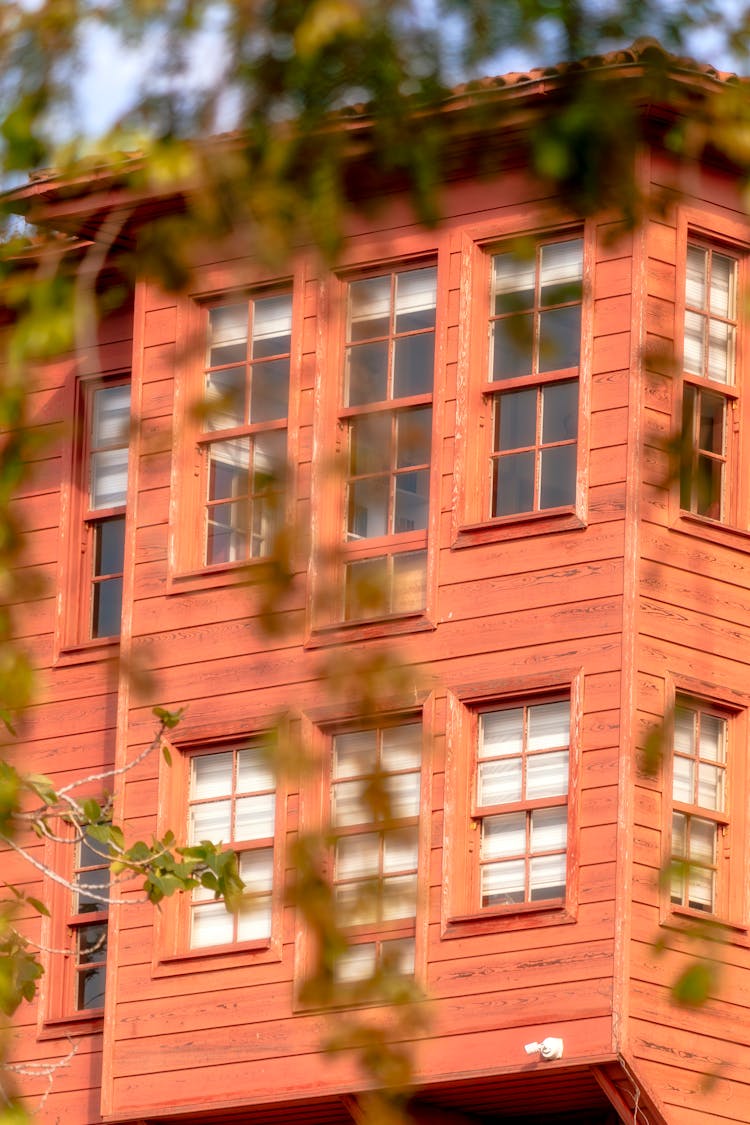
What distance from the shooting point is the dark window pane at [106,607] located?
64.6 ft

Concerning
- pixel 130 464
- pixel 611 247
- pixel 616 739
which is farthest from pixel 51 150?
pixel 130 464

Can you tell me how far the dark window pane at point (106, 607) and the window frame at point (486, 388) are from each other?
3590 mm

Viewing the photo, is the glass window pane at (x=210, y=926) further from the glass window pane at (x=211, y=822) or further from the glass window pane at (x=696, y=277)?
the glass window pane at (x=696, y=277)

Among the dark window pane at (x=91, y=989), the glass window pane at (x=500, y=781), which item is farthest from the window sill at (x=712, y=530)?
the dark window pane at (x=91, y=989)

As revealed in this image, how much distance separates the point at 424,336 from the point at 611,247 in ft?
39.9

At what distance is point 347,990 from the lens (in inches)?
172

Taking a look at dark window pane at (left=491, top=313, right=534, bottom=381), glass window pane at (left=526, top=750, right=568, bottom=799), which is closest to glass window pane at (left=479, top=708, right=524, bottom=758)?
glass window pane at (left=526, top=750, right=568, bottom=799)

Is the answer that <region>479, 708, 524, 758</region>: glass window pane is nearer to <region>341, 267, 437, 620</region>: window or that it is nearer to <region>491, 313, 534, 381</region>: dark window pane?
<region>341, 267, 437, 620</region>: window

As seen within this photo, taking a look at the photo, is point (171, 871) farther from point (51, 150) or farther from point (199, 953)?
point (199, 953)

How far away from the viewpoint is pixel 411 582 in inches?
688

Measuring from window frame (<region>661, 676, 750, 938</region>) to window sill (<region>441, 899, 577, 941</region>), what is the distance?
73 cm

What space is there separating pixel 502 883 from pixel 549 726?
106cm

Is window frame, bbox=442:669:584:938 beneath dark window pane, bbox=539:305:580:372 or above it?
beneath

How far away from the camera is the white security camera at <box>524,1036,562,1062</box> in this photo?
15703 millimetres
